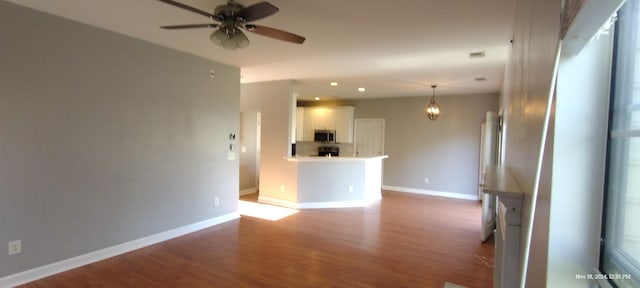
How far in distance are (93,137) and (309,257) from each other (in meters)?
2.71

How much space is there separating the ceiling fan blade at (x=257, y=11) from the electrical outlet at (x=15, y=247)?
287 cm

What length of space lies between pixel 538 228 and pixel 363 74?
14.9 ft

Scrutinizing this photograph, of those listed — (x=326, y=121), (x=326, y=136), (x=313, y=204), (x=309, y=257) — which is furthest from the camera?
(x=326, y=121)

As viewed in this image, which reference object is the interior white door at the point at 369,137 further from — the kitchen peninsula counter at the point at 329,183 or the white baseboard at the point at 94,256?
the white baseboard at the point at 94,256

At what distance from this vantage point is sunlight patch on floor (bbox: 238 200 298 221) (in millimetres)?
5254

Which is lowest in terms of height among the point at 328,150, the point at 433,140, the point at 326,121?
the point at 328,150

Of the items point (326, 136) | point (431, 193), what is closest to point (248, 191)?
point (326, 136)

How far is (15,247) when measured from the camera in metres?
2.73

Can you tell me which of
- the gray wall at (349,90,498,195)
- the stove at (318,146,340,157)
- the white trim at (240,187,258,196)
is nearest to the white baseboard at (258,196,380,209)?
the white trim at (240,187,258,196)

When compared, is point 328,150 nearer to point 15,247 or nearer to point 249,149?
point 249,149

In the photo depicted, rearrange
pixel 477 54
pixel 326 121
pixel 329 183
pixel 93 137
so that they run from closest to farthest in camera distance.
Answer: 1. pixel 93 137
2. pixel 477 54
3. pixel 329 183
4. pixel 326 121

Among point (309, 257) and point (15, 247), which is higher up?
point (15, 247)

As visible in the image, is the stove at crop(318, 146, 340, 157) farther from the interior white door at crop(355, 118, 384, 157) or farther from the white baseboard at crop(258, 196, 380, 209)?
the white baseboard at crop(258, 196, 380, 209)

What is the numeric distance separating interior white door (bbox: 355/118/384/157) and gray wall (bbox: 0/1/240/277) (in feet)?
16.0
